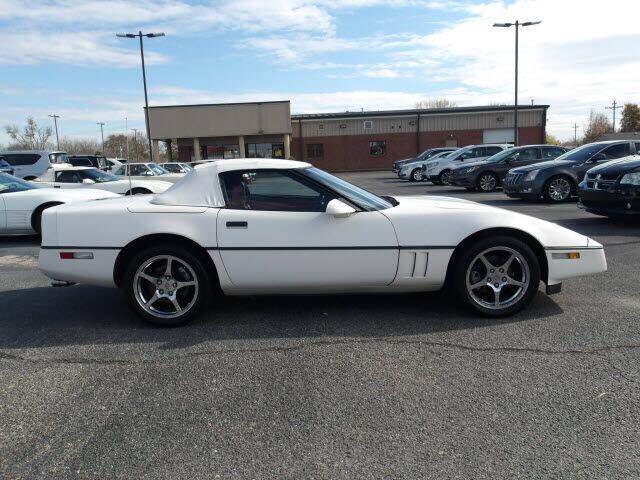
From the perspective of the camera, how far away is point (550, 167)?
12.7 meters

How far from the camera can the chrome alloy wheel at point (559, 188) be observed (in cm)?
1258

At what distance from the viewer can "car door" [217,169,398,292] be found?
4.20 m

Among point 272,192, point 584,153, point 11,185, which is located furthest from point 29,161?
point 272,192

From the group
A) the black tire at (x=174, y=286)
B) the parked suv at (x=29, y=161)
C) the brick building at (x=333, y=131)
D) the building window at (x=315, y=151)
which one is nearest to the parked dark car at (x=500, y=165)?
the black tire at (x=174, y=286)

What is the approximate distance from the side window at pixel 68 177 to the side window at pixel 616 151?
1285 cm

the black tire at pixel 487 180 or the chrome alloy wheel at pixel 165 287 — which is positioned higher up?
the black tire at pixel 487 180

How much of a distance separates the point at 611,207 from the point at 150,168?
14.8 meters

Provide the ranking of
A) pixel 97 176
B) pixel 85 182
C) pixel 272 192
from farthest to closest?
pixel 97 176 → pixel 85 182 → pixel 272 192

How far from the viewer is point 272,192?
14.5 ft

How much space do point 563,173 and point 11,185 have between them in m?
11.8

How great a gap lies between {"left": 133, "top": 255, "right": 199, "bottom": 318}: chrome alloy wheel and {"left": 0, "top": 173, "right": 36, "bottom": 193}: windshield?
21.8ft

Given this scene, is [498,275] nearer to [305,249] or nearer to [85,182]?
[305,249]

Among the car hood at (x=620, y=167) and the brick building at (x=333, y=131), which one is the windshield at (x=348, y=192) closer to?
the car hood at (x=620, y=167)

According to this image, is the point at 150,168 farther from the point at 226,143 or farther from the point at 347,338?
the point at 226,143
